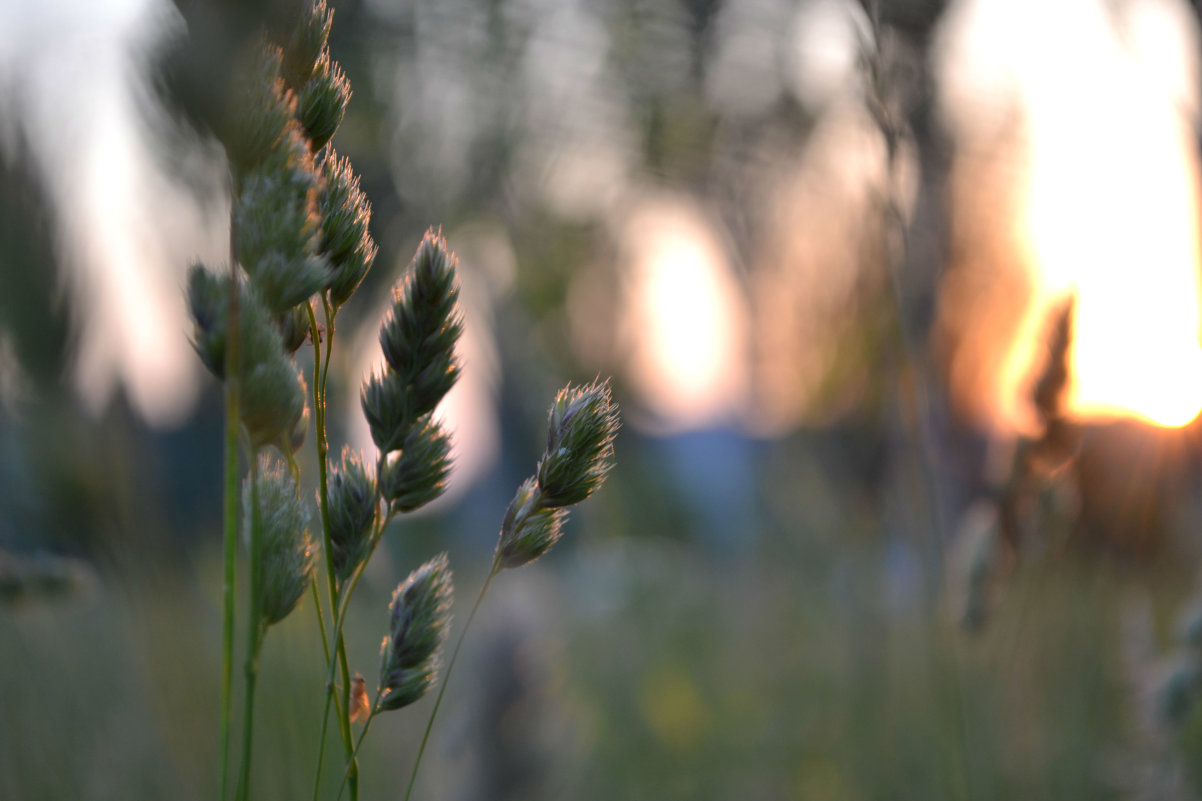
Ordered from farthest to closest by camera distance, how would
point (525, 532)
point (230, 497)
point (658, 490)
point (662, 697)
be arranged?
1. point (658, 490)
2. point (662, 697)
3. point (525, 532)
4. point (230, 497)

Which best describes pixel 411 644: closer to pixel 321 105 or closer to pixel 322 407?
pixel 322 407

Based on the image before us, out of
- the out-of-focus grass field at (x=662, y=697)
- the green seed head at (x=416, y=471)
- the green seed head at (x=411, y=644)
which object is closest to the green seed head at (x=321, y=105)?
the green seed head at (x=416, y=471)

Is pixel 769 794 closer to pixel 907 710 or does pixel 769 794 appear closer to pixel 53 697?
pixel 907 710

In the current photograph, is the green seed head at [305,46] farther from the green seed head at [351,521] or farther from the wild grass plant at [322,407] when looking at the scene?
the green seed head at [351,521]

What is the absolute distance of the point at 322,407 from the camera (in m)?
0.48

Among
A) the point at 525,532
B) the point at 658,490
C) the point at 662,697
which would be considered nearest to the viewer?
the point at 525,532

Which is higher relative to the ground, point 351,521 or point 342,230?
point 342,230

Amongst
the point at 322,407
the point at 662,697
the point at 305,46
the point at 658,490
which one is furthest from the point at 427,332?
the point at 658,490

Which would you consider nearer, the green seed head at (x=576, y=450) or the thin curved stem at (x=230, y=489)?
the thin curved stem at (x=230, y=489)

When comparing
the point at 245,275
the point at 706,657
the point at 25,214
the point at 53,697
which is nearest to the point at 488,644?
the point at 25,214

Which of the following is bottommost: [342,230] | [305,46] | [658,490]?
[658,490]

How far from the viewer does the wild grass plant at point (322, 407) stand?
425mm

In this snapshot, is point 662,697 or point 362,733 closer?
point 362,733

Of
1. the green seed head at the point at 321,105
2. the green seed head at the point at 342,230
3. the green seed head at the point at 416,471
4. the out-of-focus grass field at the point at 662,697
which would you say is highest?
the green seed head at the point at 321,105
